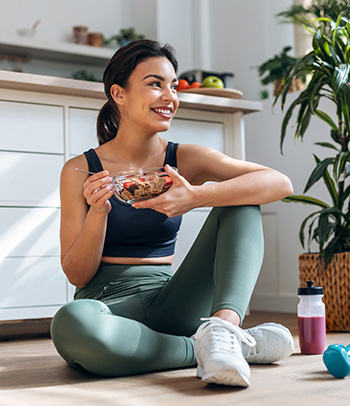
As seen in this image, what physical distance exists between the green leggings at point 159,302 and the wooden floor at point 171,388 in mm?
55

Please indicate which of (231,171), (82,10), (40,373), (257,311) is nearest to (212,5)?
(82,10)

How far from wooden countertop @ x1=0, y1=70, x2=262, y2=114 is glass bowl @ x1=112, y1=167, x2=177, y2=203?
107cm

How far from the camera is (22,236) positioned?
8.07ft

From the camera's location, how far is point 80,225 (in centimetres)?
163

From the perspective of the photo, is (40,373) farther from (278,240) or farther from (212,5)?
(212,5)

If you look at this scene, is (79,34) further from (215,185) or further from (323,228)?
(215,185)

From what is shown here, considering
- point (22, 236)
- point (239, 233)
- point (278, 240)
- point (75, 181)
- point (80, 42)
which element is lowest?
point (278, 240)

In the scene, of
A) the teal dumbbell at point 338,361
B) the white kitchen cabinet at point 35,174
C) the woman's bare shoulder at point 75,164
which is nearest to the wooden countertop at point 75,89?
the white kitchen cabinet at point 35,174

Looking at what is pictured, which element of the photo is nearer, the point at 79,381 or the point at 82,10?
the point at 79,381

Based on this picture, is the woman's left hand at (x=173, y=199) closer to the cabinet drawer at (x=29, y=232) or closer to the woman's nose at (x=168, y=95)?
the woman's nose at (x=168, y=95)

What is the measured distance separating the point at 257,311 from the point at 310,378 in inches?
80.2

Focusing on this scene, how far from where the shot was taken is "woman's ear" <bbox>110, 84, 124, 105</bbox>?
176 cm

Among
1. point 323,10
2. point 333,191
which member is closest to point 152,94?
point 333,191

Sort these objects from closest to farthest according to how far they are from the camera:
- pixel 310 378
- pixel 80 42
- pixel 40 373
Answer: pixel 310 378 → pixel 40 373 → pixel 80 42
